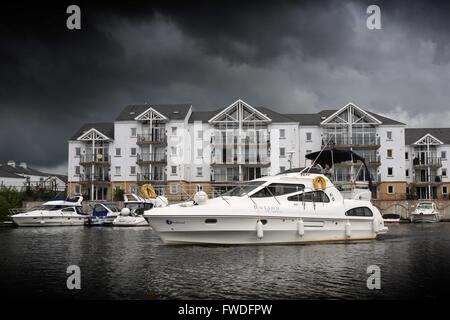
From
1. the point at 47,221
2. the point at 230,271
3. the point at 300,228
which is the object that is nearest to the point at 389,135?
the point at 47,221

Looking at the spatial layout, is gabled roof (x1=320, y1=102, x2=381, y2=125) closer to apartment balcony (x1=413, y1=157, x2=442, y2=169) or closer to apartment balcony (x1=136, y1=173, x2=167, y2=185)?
apartment balcony (x1=413, y1=157, x2=442, y2=169)

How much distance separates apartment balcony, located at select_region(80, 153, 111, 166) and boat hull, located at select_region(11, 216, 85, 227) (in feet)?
72.3

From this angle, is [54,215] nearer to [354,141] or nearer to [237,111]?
[237,111]

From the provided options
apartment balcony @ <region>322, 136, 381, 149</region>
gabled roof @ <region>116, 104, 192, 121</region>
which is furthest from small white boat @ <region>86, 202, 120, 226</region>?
apartment balcony @ <region>322, 136, 381, 149</region>

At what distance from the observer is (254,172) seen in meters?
72.8

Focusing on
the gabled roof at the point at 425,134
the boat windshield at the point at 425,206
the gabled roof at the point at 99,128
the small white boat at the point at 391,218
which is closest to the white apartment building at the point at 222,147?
the gabled roof at the point at 99,128

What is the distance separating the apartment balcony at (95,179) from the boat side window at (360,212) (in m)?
54.5

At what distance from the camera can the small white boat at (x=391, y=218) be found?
191 ft

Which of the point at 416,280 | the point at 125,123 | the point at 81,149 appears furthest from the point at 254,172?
the point at 416,280

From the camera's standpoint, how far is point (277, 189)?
24828mm

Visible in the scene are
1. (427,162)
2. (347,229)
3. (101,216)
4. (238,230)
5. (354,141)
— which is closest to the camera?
(238,230)

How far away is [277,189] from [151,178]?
50877 millimetres

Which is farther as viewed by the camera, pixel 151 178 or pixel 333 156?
pixel 151 178

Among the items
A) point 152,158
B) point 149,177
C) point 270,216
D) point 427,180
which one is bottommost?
point 270,216
